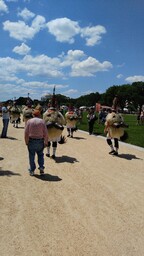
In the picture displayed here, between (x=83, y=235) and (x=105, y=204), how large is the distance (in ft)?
5.70

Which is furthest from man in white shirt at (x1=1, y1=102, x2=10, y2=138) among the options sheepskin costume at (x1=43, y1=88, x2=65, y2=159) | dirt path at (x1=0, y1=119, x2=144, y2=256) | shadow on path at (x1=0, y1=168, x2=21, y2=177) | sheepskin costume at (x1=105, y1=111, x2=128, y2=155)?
shadow on path at (x1=0, y1=168, x2=21, y2=177)

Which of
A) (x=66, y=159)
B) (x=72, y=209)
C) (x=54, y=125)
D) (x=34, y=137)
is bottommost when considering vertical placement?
(x=72, y=209)

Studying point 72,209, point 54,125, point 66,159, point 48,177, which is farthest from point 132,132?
point 72,209

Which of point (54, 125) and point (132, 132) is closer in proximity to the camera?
point (54, 125)

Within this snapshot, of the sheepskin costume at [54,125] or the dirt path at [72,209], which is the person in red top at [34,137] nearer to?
the dirt path at [72,209]

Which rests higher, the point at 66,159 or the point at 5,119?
the point at 5,119

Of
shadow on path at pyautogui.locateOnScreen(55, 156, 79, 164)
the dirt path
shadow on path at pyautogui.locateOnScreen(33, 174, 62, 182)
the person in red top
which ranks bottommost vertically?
the dirt path

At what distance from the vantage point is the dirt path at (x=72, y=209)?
543cm

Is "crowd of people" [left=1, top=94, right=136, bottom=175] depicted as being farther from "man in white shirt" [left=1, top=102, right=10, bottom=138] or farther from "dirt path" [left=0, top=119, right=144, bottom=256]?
"dirt path" [left=0, top=119, right=144, bottom=256]

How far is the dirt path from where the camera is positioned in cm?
543

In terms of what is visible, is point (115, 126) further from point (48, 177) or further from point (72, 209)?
point (72, 209)

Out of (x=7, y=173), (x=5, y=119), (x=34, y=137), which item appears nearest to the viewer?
(x=34, y=137)

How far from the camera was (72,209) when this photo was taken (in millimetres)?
7031

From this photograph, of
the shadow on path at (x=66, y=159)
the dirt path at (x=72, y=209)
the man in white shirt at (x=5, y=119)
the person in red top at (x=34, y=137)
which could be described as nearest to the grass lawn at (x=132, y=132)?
the shadow on path at (x=66, y=159)
